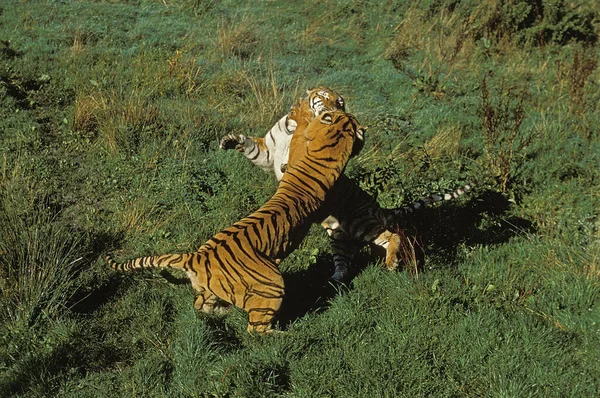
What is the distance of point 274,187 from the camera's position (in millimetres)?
A: 7227

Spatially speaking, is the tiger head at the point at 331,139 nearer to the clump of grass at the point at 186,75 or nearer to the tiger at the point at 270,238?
the tiger at the point at 270,238

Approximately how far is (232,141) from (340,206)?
3.64 feet

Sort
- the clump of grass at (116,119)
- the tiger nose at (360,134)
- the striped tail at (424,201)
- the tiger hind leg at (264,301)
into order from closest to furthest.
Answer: the tiger hind leg at (264,301), the tiger nose at (360,134), the striped tail at (424,201), the clump of grass at (116,119)

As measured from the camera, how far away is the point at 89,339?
15.9 ft

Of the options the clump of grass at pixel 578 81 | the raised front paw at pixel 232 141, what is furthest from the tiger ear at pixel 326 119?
the clump of grass at pixel 578 81

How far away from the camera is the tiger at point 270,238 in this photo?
14.1 feet

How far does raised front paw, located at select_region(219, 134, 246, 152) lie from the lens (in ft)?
17.0

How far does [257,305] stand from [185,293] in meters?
1.07

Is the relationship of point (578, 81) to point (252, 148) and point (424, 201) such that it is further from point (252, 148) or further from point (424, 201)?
point (252, 148)

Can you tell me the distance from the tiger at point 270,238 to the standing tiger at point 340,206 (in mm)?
211

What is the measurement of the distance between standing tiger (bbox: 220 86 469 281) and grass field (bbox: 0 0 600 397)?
0.22 metres

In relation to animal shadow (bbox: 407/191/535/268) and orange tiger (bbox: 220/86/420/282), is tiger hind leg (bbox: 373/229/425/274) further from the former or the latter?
animal shadow (bbox: 407/191/535/268)

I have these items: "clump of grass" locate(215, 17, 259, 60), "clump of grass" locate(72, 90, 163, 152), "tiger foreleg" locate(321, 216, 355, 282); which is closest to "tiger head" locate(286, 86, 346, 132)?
"tiger foreleg" locate(321, 216, 355, 282)

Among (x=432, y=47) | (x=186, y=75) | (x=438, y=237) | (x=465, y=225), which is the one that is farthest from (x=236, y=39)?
(x=438, y=237)
